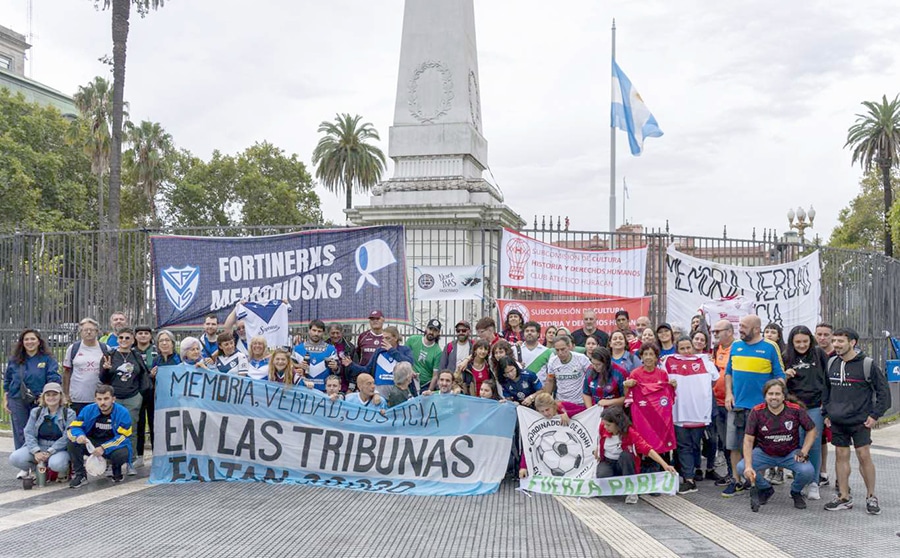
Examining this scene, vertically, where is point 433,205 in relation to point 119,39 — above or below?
below

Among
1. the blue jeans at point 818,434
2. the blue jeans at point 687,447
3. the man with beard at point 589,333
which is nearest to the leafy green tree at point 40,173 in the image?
the man with beard at point 589,333

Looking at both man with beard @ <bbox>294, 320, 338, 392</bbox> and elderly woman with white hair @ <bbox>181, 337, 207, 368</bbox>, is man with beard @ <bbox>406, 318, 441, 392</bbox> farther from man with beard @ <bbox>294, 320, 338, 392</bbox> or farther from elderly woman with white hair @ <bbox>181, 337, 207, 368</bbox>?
elderly woman with white hair @ <bbox>181, 337, 207, 368</bbox>

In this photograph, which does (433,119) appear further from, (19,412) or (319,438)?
(19,412)

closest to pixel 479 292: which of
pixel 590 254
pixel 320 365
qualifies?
pixel 590 254

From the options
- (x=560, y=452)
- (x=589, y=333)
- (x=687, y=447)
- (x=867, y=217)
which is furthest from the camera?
(x=867, y=217)

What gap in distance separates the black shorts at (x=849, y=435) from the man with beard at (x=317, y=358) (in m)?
5.39

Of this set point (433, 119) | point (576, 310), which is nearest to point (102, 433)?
point (576, 310)

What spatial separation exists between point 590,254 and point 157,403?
639 cm

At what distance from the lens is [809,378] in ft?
26.5

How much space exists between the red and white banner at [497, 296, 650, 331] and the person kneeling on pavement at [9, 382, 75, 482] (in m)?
6.04

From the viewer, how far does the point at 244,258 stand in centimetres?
1223

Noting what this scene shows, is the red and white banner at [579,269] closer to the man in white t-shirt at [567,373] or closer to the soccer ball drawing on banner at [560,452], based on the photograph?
the man in white t-shirt at [567,373]

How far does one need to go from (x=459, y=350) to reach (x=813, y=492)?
4.09m

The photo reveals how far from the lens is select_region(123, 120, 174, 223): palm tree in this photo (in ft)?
157
